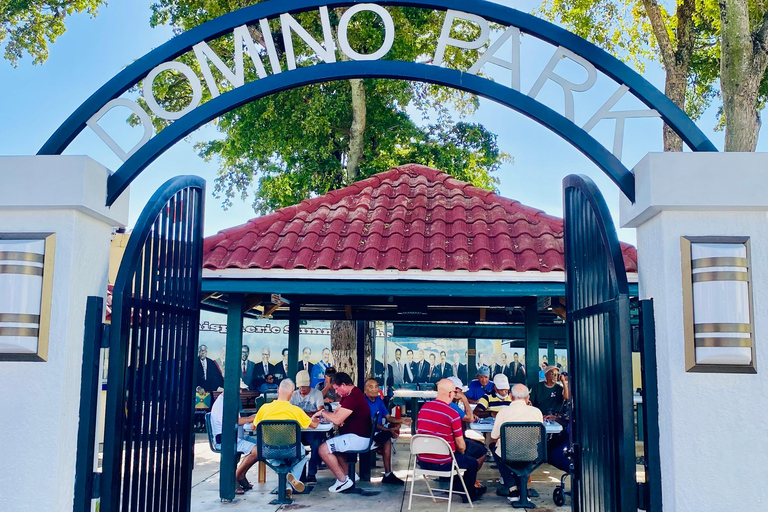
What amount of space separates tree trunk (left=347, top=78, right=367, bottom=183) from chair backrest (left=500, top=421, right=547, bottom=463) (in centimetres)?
871

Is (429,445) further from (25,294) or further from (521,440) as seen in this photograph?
(25,294)

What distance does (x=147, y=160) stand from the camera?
3.80 m

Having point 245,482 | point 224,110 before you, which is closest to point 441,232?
point 245,482

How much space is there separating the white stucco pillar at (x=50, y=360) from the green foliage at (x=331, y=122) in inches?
446

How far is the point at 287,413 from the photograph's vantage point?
7.67 meters

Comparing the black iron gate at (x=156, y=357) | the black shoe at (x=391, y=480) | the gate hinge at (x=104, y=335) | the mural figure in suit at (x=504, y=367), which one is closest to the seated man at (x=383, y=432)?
the black shoe at (x=391, y=480)

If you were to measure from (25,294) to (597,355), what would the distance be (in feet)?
9.26

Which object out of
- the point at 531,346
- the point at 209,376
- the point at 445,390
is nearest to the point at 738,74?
the point at 531,346

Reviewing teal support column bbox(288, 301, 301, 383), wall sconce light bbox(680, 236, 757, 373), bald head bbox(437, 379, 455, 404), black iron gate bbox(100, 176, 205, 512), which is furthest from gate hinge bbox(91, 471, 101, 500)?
teal support column bbox(288, 301, 301, 383)

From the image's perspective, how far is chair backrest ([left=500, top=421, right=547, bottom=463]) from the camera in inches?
287

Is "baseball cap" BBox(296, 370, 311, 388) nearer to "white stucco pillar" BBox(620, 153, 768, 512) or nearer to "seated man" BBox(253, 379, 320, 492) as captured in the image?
"seated man" BBox(253, 379, 320, 492)

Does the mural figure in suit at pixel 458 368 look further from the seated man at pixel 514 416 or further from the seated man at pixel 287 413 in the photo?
the seated man at pixel 287 413

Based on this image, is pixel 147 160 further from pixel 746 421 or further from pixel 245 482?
pixel 245 482

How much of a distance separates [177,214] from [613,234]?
2422 mm
